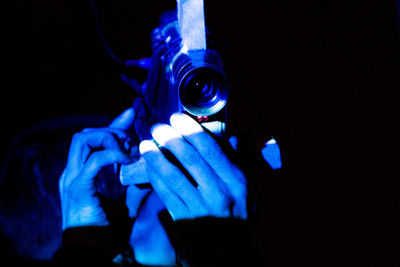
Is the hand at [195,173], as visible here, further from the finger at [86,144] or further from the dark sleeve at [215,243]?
the finger at [86,144]

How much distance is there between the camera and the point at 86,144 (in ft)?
2.11

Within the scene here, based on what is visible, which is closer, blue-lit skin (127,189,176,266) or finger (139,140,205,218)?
finger (139,140,205,218)

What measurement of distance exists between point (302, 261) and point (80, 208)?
1178mm

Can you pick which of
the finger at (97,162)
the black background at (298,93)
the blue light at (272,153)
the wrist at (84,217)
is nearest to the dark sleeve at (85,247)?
the wrist at (84,217)

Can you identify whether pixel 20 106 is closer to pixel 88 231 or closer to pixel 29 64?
pixel 29 64

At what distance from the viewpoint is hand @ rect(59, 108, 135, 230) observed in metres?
0.59

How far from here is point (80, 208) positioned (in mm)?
598

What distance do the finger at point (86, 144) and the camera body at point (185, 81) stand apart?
17cm

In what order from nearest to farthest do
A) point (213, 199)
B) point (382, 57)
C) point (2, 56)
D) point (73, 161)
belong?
point (213, 199) → point (73, 161) → point (2, 56) → point (382, 57)

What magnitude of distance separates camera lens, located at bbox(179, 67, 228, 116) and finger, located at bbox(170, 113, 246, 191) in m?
0.04

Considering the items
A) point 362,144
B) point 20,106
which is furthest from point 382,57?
point 20,106

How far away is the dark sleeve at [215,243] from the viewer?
1.64 feet

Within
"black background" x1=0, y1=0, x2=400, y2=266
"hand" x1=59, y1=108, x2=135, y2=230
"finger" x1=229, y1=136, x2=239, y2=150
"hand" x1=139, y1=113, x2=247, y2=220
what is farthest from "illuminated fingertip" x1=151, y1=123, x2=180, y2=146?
"black background" x1=0, y1=0, x2=400, y2=266

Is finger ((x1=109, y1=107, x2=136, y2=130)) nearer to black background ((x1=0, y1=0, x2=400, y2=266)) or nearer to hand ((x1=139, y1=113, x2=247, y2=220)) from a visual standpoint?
hand ((x1=139, y1=113, x2=247, y2=220))
